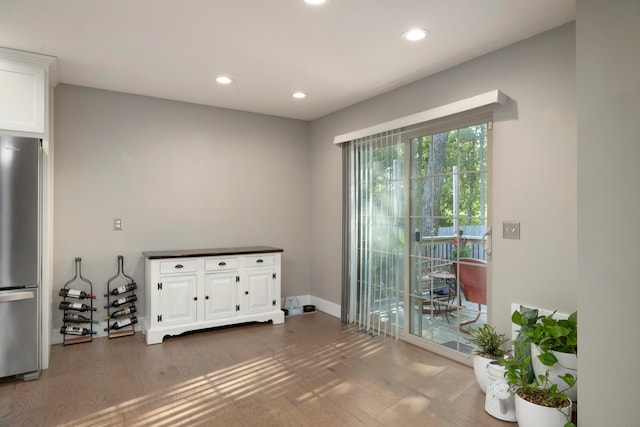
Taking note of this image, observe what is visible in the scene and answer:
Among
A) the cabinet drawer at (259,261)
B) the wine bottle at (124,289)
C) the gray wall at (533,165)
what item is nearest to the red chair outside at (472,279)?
the gray wall at (533,165)

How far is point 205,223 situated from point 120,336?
150cm

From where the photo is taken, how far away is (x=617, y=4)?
1823mm

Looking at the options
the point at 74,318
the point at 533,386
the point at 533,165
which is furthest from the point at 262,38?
the point at 74,318

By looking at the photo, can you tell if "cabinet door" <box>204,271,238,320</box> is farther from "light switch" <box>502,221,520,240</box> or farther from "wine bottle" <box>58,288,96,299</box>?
"light switch" <box>502,221,520,240</box>

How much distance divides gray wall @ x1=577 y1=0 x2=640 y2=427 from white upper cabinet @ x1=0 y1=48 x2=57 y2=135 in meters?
3.80

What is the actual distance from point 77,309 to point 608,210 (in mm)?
4307

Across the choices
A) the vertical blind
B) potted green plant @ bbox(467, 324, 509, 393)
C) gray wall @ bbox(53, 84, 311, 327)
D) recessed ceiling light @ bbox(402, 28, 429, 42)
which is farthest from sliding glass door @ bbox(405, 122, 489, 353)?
gray wall @ bbox(53, 84, 311, 327)

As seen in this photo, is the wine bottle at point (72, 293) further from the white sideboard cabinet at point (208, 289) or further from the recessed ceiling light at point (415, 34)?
the recessed ceiling light at point (415, 34)

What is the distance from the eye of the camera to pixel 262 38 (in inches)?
112

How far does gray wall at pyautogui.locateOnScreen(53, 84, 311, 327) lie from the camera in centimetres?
388

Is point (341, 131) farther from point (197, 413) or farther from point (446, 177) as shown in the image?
point (197, 413)

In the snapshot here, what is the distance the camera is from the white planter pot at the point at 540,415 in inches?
80.6

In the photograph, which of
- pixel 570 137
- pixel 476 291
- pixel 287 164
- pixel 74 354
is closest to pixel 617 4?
pixel 570 137

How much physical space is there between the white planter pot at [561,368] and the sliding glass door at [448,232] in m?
0.79
